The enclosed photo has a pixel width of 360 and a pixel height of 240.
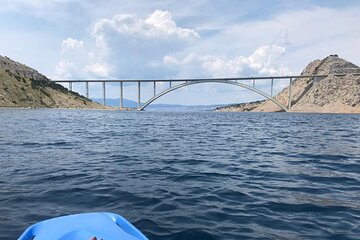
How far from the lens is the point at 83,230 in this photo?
5.20 metres

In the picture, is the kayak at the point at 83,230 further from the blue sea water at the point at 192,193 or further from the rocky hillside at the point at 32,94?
the rocky hillside at the point at 32,94

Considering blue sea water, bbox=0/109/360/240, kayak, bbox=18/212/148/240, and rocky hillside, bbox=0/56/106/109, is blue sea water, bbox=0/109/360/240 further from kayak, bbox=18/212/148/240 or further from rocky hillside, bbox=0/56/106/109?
rocky hillside, bbox=0/56/106/109

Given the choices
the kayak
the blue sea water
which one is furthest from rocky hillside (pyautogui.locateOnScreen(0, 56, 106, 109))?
the kayak

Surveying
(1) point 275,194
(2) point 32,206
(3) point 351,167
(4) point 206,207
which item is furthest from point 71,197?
(3) point 351,167

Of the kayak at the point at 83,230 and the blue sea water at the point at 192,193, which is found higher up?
the kayak at the point at 83,230

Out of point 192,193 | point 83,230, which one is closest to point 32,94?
point 192,193

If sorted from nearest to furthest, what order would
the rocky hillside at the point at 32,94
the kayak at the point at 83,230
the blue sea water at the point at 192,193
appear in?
the kayak at the point at 83,230 → the blue sea water at the point at 192,193 → the rocky hillside at the point at 32,94

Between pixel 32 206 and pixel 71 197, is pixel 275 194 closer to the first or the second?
pixel 71 197

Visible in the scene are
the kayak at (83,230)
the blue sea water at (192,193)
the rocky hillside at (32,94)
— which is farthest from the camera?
the rocky hillside at (32,94)

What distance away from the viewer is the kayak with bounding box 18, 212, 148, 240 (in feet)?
16.5

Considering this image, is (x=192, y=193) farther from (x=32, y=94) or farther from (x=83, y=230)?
(x=32, y=94)

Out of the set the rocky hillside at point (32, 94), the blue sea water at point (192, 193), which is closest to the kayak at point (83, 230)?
the blue sea water at point (192, 193)

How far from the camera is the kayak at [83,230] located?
5.02 meters

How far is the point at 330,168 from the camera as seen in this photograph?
52.1 ft
